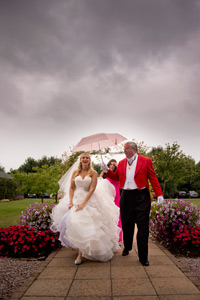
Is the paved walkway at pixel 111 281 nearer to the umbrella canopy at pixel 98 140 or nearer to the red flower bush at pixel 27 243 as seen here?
the red flower bush at pixel 27 243

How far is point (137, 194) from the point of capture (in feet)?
15.9

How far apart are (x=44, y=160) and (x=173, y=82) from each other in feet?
186

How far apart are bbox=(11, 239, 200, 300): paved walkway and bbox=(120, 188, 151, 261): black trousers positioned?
14.0 inches

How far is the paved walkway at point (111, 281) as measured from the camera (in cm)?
318

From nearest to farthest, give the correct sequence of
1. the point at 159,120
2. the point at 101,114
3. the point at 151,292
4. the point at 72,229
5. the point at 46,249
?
1. the point at 151,292
2. the point at 72,229
3. the point at 46,249
4. the point at 101,114
5. the point at 159,120

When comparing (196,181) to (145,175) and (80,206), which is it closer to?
(145,175)

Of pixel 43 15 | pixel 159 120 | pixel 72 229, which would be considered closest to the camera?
pixel 72 229

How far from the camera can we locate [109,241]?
189 inches

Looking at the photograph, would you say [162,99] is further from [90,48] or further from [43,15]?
[43,15]

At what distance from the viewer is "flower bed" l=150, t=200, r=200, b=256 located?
557cm

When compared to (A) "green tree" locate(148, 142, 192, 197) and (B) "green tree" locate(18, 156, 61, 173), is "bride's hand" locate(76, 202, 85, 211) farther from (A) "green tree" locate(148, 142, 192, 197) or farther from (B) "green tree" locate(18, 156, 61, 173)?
(B) "green tree" locate(18, 156, 61, 173)

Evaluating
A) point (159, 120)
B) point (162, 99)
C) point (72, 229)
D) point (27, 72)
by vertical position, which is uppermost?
point (27, 72)

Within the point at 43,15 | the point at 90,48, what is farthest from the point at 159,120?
the point at 43,15

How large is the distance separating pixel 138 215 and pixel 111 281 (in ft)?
4.75
